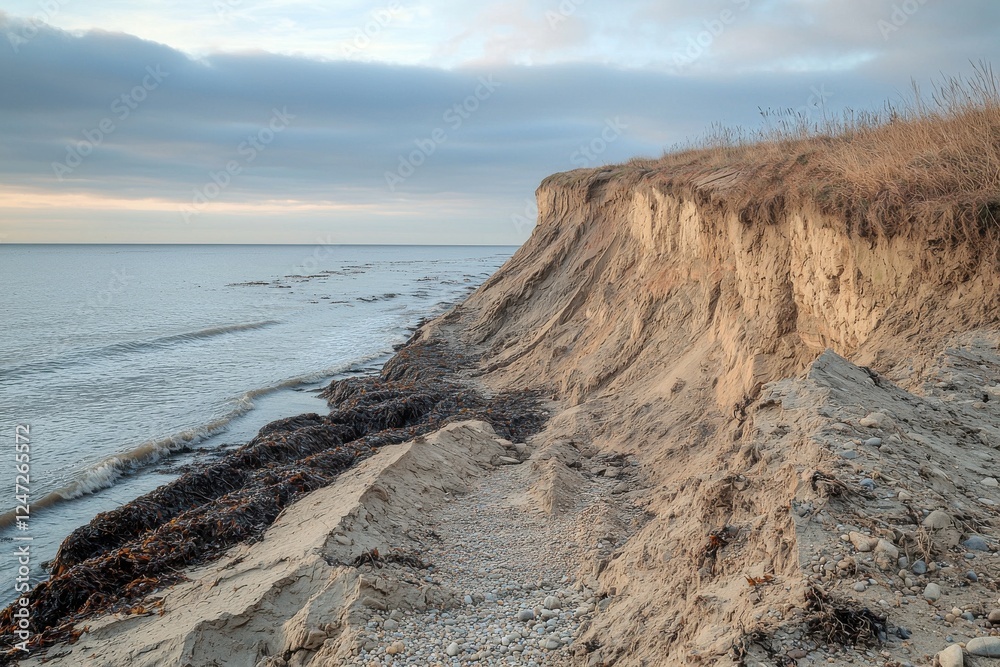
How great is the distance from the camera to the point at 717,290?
38.8ft

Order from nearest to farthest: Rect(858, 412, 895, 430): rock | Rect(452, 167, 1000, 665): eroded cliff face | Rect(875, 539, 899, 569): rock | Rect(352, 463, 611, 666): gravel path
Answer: Rect(875, 539, 899, 569): rock
Rect(452, 167, 1000, 665): eroded cliff face
Rect(858, 412, 895, 430): rock
Rect(352, 463, 611, 666): gravel path

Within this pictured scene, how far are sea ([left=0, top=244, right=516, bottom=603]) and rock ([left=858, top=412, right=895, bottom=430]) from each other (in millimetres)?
10072

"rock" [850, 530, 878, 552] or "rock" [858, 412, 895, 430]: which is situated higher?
"rock" [858, 412, 895, 430]

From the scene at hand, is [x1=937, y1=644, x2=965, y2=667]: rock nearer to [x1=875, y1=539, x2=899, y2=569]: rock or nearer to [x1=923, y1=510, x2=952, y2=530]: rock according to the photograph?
[x1=875, y1=539, x2=899, y2=569]: rock

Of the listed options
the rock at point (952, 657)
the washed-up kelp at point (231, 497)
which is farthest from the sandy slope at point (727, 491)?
the washed-up kelp at point (231, 497)

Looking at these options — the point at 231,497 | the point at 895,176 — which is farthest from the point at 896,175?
the point at 231,497

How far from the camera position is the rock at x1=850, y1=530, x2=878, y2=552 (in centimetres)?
399

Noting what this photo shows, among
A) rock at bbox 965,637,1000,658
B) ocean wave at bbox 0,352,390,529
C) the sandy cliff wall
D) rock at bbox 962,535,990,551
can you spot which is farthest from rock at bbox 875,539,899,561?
ocean wave at bbox 0,352,390,529

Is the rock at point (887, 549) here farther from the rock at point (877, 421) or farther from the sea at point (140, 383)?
the sea at point (140, 383)

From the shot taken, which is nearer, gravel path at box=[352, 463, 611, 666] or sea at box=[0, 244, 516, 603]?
gravel path at box=[352, 463, 611, 666]

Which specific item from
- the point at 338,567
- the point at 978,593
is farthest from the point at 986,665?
the point at 338,567

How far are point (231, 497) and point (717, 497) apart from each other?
7.32 metres

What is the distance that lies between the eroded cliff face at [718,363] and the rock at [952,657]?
723 millimetres

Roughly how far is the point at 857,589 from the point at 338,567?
453 centimetres
